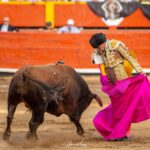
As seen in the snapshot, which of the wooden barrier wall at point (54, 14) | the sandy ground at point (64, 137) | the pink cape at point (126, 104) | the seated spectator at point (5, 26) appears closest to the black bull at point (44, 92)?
the sandy ground at point (64, 137)

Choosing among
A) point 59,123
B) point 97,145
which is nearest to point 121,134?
point 97,145

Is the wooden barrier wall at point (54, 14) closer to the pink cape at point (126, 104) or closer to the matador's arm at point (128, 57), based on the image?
the pink cape at point (126, 104)

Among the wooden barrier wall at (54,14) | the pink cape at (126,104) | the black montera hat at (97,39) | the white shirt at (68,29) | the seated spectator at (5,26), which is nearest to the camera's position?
the black montera hat at (97,39)

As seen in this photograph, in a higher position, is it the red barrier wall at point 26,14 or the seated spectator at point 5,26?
the red barrier wall at point 26,14

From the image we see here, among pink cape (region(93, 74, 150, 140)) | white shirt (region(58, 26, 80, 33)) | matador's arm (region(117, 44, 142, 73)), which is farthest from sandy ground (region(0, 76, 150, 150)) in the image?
white shirt (region(58, 26, 80, 33))

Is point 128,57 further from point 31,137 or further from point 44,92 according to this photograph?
point 31,137

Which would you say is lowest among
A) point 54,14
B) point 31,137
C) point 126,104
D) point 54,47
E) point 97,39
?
point 31,137

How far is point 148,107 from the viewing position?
284 inches

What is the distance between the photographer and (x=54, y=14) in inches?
622

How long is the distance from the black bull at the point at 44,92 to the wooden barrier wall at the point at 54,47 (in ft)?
21.6

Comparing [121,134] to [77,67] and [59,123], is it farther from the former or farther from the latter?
[77,67]

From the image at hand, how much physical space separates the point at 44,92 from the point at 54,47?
7.53 metres

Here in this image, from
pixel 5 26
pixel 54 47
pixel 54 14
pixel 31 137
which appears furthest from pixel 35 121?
pixel 54 14

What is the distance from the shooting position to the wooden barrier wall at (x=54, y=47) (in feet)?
46.4
